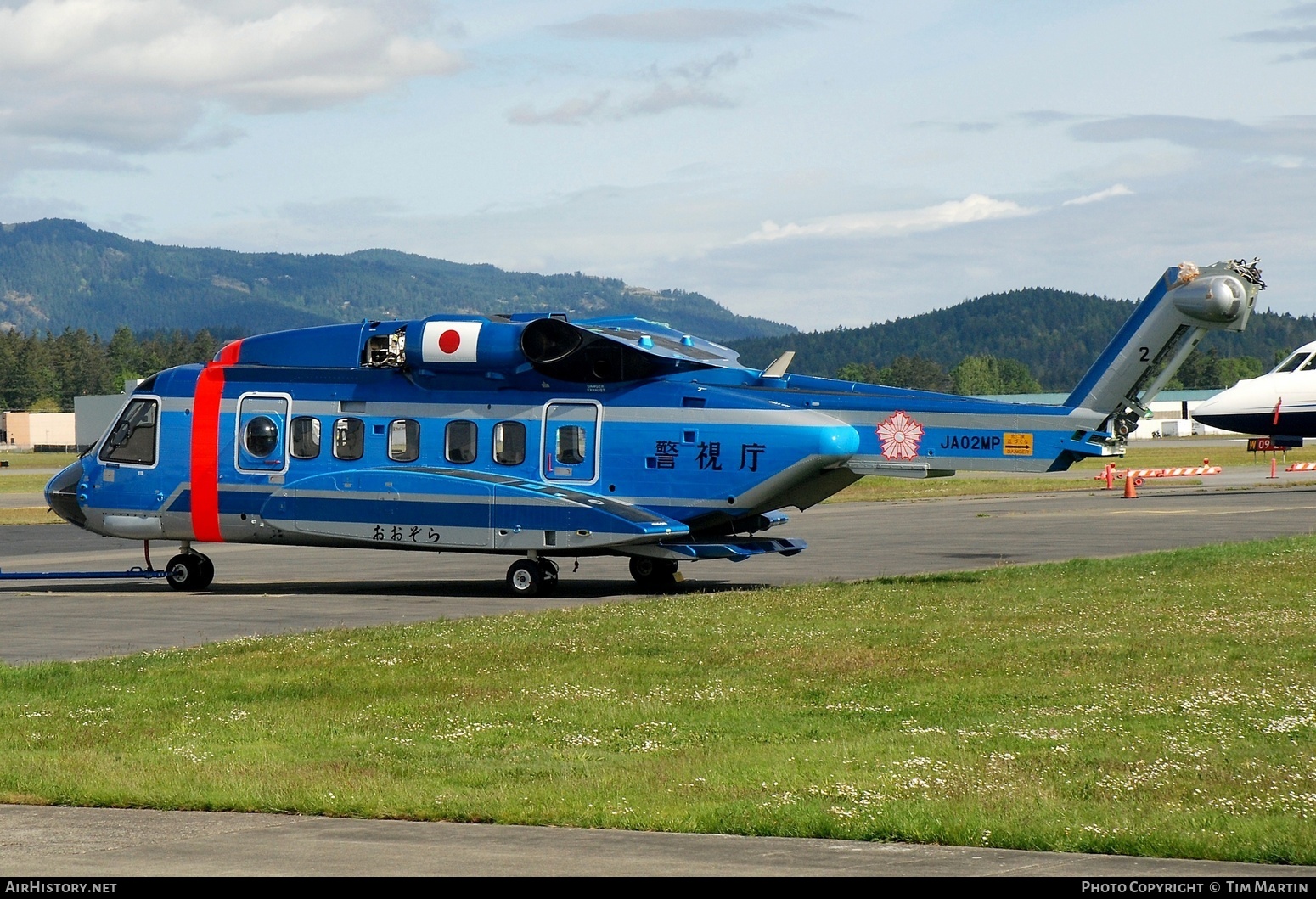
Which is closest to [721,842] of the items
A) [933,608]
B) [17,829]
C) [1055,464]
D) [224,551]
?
[17,829]

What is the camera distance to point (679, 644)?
1659 cm

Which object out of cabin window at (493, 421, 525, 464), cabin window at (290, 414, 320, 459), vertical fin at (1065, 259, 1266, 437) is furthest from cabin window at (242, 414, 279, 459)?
vertical fin at (1065, 259, 1266, 437)

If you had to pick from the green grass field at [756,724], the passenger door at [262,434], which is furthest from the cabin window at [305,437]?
the green grass field at [756,724]

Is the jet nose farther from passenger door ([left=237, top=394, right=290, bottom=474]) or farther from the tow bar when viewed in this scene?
passenger door ([left=237, top=394, right=290, bottom=474])

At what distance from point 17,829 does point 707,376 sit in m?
14.8

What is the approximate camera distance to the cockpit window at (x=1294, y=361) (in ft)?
156

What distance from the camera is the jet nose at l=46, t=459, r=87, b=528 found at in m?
26.0

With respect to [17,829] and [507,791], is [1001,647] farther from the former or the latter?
[17,829]

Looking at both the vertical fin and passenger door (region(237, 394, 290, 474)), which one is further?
passenger door (region(237, 394, 290, 474))

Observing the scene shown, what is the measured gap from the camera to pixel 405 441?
24.1 meters

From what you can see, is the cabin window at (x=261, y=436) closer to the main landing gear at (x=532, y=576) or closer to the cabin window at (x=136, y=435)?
the cabin window at (x=136, y=435)

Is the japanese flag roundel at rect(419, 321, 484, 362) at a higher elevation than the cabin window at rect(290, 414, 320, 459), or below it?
higher

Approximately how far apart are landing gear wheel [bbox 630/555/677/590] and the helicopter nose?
3.55 meters

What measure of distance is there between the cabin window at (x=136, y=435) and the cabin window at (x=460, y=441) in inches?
199
